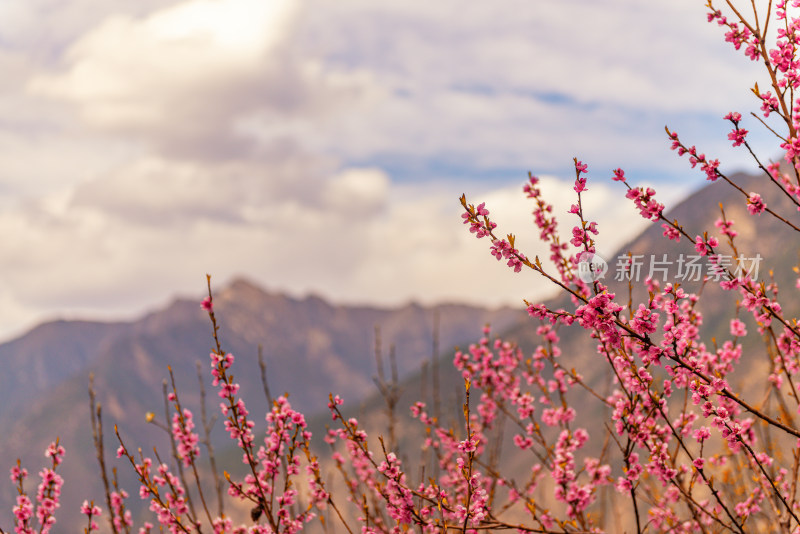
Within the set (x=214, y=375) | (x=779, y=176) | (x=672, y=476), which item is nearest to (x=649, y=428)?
(x=672, y=476)

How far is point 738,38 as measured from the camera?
6.52 metres

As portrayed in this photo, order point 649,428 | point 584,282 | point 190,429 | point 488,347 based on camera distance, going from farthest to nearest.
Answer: point 488,347, point 584,282, point 190,429, point 649,428

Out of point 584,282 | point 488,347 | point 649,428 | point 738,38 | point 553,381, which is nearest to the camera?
point 738,38

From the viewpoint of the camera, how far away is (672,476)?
659cm

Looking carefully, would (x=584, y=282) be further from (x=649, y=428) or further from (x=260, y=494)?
(x=260, y=494)

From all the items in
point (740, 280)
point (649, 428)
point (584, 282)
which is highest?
point (584, 282)

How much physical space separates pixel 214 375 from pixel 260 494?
1251 millimetres

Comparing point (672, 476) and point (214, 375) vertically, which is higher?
point (214, 375)

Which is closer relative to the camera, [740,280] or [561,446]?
[740,280]

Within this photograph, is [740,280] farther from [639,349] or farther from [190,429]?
[190,429]

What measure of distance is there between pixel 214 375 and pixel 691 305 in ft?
20.1

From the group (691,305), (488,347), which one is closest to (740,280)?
(691,305)

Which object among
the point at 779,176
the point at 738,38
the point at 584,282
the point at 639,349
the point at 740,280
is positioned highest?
the point at 738,38

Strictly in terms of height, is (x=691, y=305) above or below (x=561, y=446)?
above
